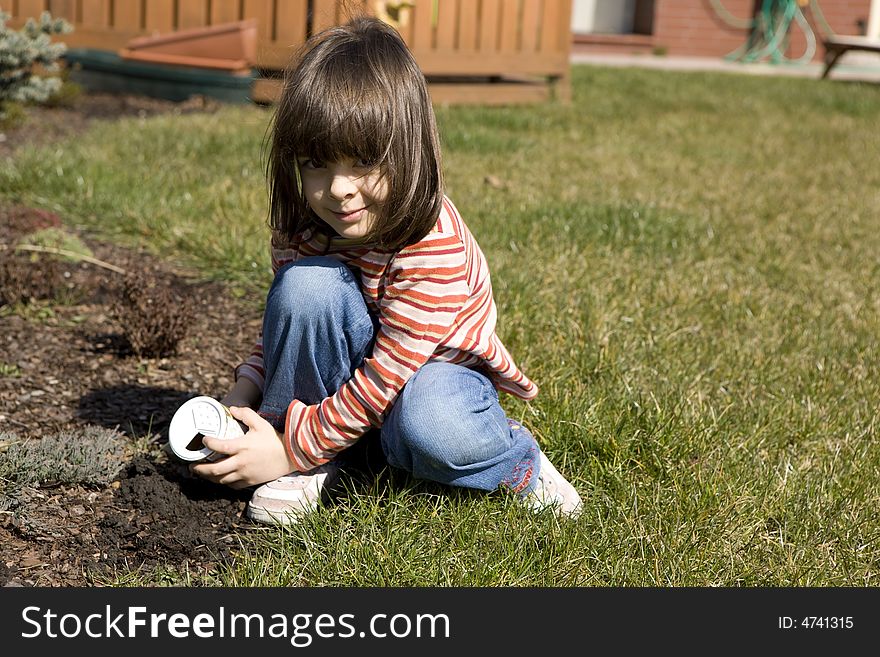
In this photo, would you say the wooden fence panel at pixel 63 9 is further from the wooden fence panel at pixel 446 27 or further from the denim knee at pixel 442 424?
the denim knee at pixel 442 424

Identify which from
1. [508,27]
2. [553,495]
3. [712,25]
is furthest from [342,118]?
[712,25]

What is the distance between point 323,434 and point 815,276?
9.08 ft

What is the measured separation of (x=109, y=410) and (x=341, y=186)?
1123 mm

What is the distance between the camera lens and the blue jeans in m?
2.17

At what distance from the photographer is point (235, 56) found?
7348mm

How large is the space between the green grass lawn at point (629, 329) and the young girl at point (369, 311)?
0.47 ft

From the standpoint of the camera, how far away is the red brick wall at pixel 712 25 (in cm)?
1741

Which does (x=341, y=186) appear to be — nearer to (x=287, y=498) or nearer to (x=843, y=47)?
(x=287, y=498)

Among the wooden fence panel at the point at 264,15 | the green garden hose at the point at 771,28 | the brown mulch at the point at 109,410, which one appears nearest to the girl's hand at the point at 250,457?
the brown mulch at the point at 109,410

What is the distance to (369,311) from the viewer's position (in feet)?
7.55

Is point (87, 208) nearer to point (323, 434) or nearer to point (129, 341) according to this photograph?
point (129, 341)

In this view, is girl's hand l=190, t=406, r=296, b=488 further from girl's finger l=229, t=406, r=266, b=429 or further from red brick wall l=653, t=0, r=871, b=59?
red brick wall l=653, t=0, r=871, b=59

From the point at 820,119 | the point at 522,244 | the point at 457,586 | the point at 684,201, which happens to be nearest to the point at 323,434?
the point at 457,586

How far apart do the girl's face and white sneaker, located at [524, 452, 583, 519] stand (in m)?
0.72
